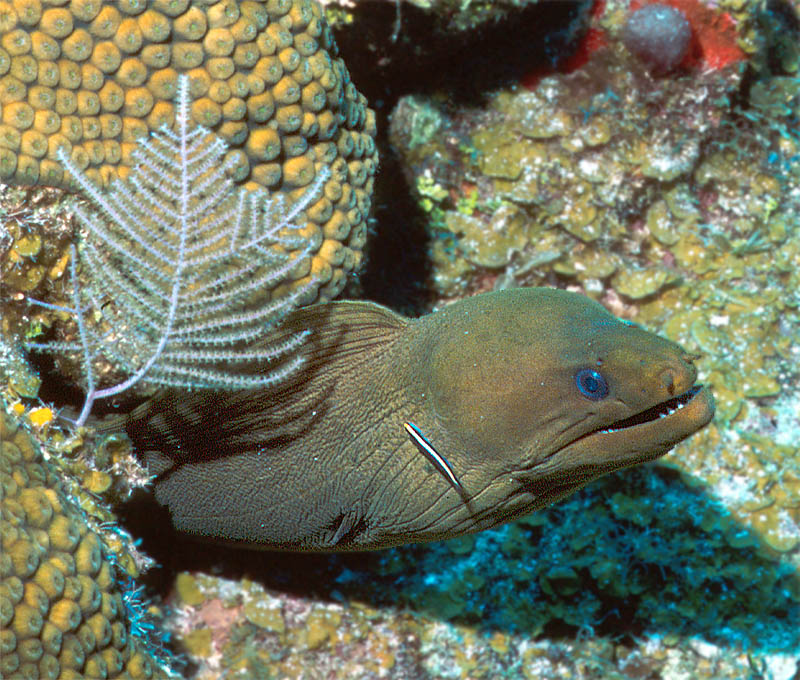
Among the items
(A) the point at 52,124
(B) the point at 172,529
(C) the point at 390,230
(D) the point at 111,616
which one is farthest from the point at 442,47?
(D) the point at 111,616

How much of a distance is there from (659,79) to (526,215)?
47.5 inches

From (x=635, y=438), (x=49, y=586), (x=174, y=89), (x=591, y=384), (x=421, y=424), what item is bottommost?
(x=49, y=586)

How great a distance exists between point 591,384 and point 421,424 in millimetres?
660

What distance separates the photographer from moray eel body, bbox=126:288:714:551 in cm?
202

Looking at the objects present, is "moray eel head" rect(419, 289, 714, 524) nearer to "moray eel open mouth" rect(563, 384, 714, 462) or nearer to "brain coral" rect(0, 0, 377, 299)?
"moray eel open mouth" rect(563, 384, 714, 462)

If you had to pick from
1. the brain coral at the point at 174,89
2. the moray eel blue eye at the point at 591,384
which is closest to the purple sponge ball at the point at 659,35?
the brain coral at the point at 174,89

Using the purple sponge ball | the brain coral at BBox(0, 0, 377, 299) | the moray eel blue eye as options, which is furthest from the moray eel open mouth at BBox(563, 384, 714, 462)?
the purple sponge ball

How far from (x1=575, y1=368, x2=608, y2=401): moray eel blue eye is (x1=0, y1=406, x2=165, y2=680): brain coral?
157cm

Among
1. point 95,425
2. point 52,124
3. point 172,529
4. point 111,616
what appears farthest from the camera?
point 172,529

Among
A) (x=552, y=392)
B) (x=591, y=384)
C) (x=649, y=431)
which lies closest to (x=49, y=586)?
(x=552, y=392)

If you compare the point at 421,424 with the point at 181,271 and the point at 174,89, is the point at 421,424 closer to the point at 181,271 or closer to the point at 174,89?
the point at 181,271

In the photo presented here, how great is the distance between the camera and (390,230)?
12.8 ft

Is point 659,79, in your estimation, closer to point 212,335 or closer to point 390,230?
point 390,230

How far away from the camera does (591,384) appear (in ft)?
6.55
